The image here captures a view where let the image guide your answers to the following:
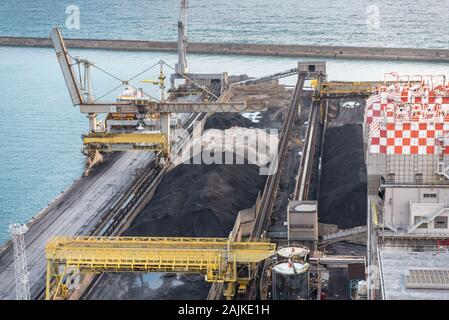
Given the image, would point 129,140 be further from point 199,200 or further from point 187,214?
point 187,214

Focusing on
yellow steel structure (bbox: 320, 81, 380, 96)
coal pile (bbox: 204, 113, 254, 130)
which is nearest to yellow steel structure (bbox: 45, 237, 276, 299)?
coal pile (bbox: 204, 113, 254, 130)

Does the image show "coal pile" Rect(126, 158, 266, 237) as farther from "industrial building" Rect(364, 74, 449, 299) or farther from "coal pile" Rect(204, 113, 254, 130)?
"coal pile" Rect(204, 113, 254, 130)

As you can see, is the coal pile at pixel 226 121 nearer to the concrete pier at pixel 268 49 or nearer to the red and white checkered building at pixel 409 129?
the red and white checkered building at pixel 409 129

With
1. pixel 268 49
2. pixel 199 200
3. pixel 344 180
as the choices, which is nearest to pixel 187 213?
pixel 199 200

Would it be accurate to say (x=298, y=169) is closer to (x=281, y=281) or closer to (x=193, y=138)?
(x=193, y=138)

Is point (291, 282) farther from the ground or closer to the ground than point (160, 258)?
closer to the ground

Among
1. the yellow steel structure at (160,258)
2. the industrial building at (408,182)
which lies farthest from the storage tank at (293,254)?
the industrial building at (408,182)
